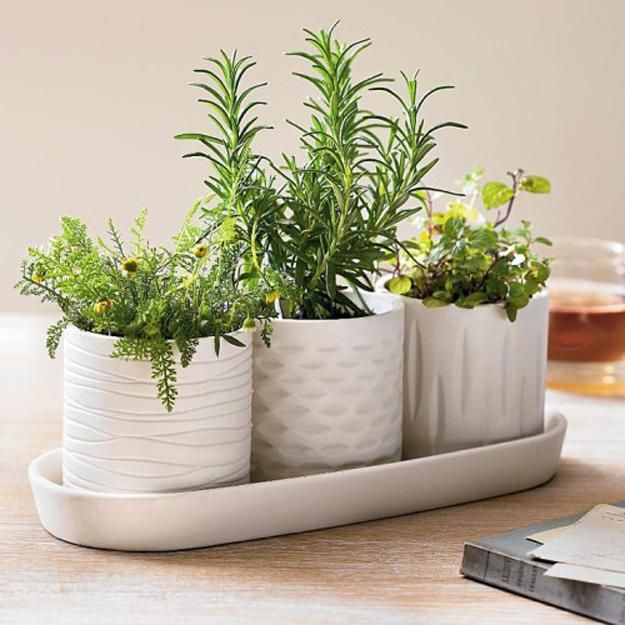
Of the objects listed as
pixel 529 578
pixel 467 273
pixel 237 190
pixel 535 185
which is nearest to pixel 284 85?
pixel 535 185

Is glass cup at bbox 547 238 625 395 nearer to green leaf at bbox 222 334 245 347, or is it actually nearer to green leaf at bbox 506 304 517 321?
green leaf at bbox 506 304 517 321

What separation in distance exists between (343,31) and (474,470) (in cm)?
148

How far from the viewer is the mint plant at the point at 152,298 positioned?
868 millimetres

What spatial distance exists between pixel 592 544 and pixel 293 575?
8.5 inches

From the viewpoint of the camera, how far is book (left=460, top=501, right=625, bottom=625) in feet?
2.56

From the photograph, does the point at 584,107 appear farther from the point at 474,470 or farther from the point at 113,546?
the point at 113,546

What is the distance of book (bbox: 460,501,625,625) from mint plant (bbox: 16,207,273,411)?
0.78 ft

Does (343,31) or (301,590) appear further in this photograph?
(343,31)

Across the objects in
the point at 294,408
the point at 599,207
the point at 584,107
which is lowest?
the point at 294,408

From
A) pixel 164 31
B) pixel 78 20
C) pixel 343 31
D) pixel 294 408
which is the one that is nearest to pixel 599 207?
pixel 343 31

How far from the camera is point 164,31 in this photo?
7.66ft

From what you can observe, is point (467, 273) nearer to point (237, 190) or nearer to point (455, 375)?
point (455, 375)

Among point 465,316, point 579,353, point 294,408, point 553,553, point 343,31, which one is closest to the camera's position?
point 553,553

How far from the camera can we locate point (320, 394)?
965 millimetres
